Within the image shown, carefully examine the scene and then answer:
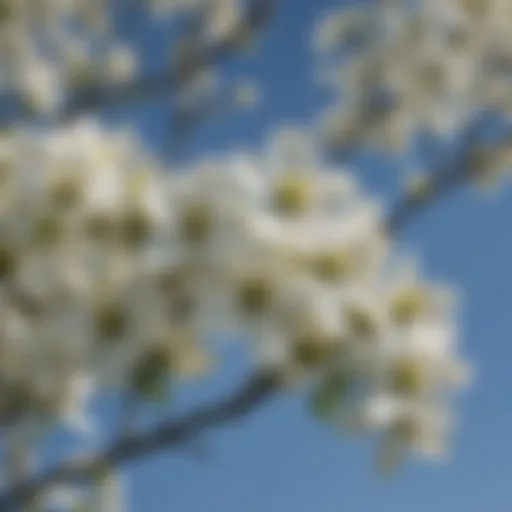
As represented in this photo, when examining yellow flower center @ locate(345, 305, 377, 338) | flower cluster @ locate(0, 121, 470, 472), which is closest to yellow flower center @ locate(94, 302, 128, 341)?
flower cluster @ locate(0, 121, 470, 472)

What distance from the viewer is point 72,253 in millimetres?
1201

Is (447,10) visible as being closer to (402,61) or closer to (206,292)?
(402,61)

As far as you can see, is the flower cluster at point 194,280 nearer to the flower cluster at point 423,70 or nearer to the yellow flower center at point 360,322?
the yellow flower center at point 360,322

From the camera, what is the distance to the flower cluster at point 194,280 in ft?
3.86

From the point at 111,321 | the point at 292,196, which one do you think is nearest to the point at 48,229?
the point at 111,321

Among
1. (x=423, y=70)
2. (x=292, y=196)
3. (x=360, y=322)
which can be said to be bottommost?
(x=360, y=322)

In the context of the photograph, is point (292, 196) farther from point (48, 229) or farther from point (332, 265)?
point (48, 229)

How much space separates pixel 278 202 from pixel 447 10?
4.12 feet

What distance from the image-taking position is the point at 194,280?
3.84 ft

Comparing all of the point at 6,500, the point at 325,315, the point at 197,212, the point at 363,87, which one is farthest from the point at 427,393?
the point at 363,87

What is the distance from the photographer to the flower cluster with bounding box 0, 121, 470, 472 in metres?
1.18

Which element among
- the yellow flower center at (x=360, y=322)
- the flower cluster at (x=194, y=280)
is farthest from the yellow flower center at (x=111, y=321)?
the yellow flower center at (x=360, y=322)

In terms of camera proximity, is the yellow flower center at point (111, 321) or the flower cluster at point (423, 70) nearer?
the yellow flower center at point (111, 321)

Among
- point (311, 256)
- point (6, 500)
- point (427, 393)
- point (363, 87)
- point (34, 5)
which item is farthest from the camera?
point (363, 87)
